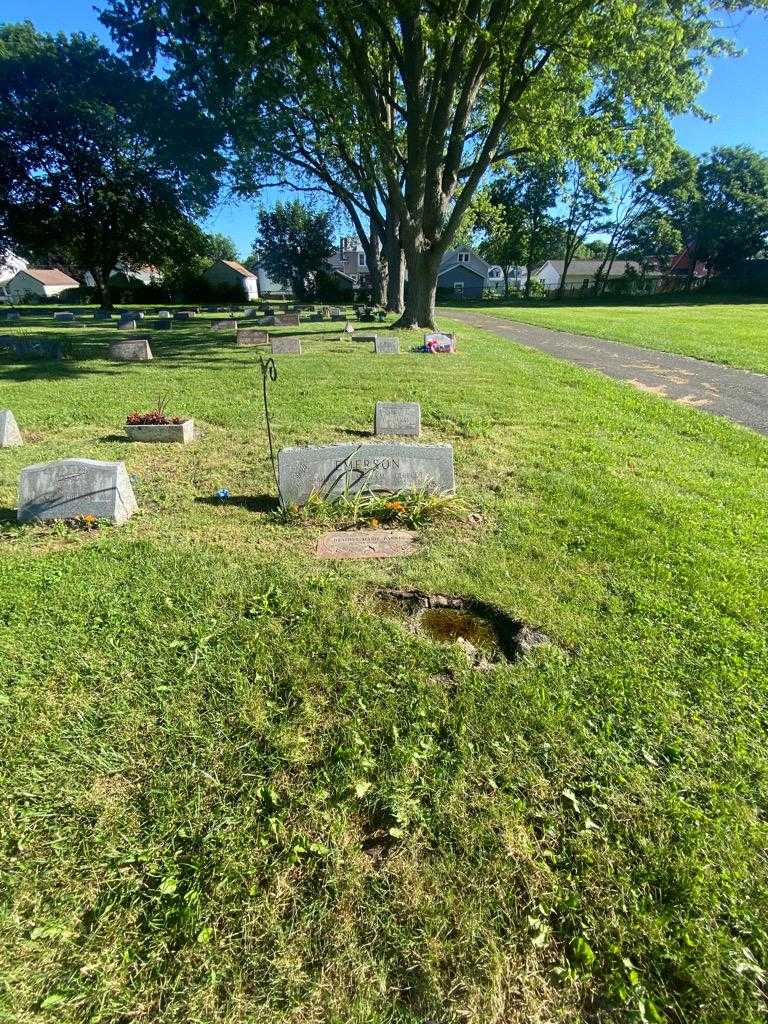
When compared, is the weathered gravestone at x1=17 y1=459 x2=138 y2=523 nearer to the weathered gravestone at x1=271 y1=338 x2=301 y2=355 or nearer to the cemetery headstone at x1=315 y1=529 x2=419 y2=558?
the cemetery headstone at x1=315 y1=529 x2=419 y2=558

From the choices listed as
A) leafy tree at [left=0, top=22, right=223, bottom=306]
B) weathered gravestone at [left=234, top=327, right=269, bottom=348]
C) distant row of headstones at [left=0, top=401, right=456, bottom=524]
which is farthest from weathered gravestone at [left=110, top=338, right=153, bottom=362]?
leafy tree at [left=0, top=22, right=223, bottom=306]

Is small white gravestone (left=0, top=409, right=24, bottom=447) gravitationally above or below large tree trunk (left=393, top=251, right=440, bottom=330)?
below

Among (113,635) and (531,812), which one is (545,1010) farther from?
(113,635)

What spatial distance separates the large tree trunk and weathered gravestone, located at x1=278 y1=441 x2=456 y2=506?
1387 centimetres

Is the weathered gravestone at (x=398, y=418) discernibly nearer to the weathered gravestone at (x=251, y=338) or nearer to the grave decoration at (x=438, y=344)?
the grave decoration at (x=438, y=344)

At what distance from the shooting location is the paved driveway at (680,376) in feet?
26.8

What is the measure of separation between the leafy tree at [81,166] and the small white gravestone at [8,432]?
22869mm

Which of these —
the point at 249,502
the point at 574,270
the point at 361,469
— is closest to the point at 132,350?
the point at 249,502

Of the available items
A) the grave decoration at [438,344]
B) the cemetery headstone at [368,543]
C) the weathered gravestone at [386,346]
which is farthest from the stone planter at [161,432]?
the grave decoration at [438,344]

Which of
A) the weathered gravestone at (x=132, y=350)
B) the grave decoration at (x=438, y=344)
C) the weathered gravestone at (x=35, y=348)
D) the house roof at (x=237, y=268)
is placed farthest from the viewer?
the house roof at (x=237, y=268)

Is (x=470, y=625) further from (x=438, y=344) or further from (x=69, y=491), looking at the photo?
(x=438, y=344)

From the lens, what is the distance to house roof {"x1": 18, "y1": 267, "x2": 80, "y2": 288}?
219 feet

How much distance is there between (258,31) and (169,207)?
940 inches

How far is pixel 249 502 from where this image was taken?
184 inches
